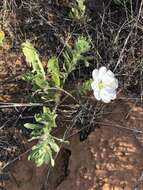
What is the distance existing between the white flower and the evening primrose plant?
13cm

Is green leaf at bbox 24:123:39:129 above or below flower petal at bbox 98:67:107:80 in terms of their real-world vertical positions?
below

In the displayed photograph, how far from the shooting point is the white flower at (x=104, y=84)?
2219 mm

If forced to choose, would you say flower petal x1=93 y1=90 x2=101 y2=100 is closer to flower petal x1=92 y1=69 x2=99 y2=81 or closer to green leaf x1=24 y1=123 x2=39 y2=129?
flower petal x1=92 y1=69 x2=99 y2=81

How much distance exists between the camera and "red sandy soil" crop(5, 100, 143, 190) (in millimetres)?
2152

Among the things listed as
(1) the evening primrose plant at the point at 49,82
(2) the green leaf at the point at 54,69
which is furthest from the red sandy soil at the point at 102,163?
(2) the green leaf at the point at 54,69

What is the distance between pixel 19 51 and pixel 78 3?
40cm

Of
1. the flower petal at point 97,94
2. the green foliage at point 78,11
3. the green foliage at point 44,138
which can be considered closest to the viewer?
the green foliage at point 44,138

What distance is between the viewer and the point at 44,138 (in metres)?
2.14

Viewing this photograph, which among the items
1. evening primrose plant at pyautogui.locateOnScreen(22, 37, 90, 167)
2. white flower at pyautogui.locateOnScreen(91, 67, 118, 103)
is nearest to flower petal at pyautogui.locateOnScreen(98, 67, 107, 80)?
white flower at pyautogui.locateOnScreen(91, 67, 118, 103)

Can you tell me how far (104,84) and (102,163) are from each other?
352 millimetres

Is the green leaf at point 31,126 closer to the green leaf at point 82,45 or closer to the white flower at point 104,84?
the white flower at point 104,84

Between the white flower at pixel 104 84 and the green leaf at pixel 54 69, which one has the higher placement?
the green leaf at pixel 54 69

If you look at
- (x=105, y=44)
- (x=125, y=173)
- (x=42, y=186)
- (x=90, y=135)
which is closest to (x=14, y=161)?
(x=42, y=186)

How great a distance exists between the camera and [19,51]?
262 centimetres
